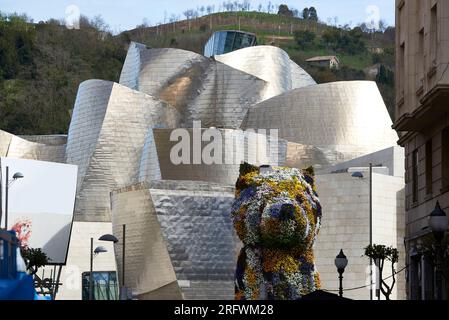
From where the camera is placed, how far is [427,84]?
28.9m

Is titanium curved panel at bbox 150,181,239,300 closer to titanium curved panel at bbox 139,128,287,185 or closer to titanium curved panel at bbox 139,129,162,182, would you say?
titanium curved panel at bbox 139,128,287,185

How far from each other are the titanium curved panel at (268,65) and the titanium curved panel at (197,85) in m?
2.16

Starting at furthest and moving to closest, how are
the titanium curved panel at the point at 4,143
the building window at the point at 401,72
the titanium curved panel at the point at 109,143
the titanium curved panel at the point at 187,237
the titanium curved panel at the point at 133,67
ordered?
the titanium curved panel at the point at 133,67 < the titanium curved panel at the point at 4,143 < the titanium curved panel at the point at 109,143 < the titanium curved panel at the point at 187,237 < the building window at the point at 401,72

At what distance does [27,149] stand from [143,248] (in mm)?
17465

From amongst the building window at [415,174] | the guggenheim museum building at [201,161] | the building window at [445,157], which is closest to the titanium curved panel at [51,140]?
the guggenheim museum building at [201,161]

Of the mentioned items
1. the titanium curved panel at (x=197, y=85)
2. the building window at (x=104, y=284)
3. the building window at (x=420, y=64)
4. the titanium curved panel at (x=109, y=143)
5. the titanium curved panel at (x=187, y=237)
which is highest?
the titanium curved panel at (x=197, y=85)

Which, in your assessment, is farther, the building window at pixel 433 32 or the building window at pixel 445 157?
the building window at pixel 445 157

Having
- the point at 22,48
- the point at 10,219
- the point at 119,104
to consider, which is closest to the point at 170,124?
the point at 119,104

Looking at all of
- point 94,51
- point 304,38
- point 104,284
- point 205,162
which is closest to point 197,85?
point 205,162

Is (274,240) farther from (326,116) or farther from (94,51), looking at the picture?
(94,51)

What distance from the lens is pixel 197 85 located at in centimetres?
7281

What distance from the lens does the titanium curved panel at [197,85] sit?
71812mm

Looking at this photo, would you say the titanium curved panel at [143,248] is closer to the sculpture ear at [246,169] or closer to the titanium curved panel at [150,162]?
the titanium curved panel at [150,162]

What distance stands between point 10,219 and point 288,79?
3015cm
